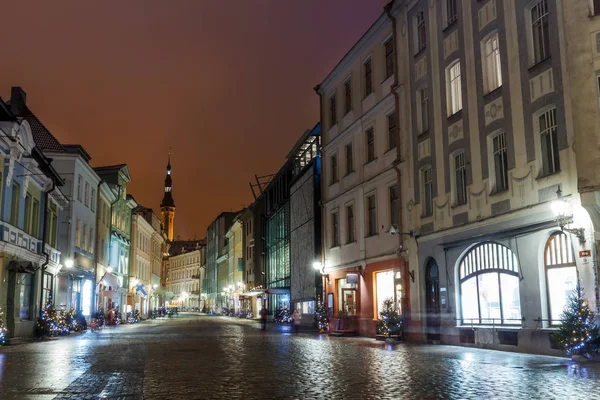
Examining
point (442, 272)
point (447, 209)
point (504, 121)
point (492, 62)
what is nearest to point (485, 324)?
point (442, 272)

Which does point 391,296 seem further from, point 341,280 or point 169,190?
point 169,190

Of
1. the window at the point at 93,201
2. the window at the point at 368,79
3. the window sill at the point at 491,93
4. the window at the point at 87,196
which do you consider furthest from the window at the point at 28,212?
the window sill at the point at 491,93

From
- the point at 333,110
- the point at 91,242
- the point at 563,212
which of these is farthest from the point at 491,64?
the point at 91,242

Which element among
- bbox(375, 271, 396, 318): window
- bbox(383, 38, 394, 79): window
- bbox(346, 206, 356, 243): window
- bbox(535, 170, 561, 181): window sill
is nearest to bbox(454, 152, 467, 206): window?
bbox(535, 170, 561, 181): window sill

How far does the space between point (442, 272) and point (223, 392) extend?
14.7m

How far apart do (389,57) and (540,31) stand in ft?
37.8

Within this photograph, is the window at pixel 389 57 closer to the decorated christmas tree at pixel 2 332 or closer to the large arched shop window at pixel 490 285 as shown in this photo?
the large arched shop window at pixel 490 285

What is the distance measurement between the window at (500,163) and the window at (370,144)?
10790 millimetres

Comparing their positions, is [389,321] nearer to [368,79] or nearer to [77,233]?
[368,79]

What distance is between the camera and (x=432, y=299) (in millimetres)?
25031

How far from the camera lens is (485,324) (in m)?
21.4

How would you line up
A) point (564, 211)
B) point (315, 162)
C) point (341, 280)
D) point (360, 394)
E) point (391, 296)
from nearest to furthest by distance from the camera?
→ point (360, 394)
point (564, 211)
point (391, 296)
point (341, 280)
point (315, 162)

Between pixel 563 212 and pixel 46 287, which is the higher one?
pixel 563 212

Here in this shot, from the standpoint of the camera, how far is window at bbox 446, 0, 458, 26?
78.1ft
